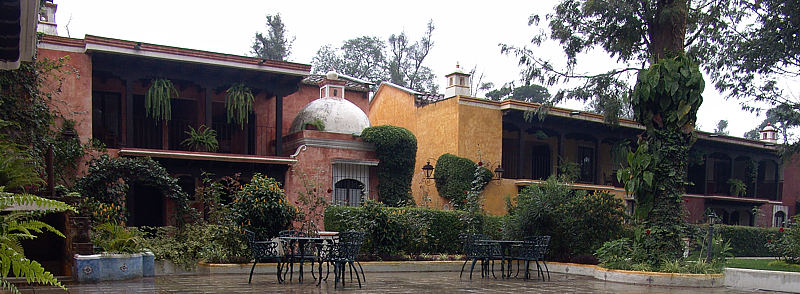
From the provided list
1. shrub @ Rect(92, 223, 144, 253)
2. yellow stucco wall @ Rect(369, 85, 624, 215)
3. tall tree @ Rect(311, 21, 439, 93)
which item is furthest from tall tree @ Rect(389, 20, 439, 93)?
shrub @ Rect(92, 223, 144, 253)

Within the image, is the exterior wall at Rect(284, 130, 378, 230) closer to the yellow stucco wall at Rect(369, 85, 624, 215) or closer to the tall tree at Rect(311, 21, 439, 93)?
the yellow stucco wall at Rect(369, 85, 624, 215)

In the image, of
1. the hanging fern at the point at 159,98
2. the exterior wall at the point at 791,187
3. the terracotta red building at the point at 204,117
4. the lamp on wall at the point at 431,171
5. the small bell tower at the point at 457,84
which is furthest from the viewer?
the exterior wall at the point at 791,187

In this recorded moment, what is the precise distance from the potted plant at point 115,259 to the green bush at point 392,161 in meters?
9.86

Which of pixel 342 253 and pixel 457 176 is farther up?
pixel 457 176

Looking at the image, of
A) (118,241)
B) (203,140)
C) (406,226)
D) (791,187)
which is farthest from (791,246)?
(791,187)

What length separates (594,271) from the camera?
12320mm

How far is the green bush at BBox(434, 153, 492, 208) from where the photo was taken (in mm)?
20797

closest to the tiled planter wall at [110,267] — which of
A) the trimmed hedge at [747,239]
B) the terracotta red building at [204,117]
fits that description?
the terracotta red building at [204,117]

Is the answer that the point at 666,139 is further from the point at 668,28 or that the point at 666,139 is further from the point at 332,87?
the point at 332,87

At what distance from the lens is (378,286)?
973 centimetres

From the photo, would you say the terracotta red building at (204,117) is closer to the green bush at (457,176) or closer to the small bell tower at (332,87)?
the small bell tower at (332,87)

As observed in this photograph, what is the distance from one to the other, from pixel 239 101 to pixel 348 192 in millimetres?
4556

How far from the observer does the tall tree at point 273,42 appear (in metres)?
39.1

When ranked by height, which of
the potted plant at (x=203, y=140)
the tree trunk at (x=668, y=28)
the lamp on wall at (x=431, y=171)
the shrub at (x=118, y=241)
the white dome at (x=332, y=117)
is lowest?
the shrub at (x=118, y=241)
